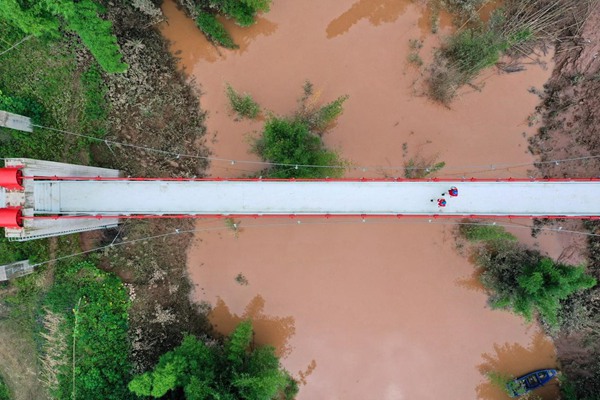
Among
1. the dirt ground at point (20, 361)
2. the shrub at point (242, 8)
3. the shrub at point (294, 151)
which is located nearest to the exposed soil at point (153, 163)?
the shrub at point (242, 8)

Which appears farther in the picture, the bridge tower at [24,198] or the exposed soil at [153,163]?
the exposed soil at [153,163]

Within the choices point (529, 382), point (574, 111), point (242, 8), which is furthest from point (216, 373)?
point (574, 111)

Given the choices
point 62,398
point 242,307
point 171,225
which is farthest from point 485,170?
point 62,398

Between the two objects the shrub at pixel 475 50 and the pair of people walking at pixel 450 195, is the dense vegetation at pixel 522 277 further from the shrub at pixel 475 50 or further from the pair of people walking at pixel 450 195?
the shrub at pixel 475 50

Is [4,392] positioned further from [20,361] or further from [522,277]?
[522,277]

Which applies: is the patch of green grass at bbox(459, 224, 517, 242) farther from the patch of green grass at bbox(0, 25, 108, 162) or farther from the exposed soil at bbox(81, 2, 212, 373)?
the patch of green grass at bbox(0, 25, 108, 162)

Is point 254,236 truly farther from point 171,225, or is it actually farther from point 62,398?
point 62,398
